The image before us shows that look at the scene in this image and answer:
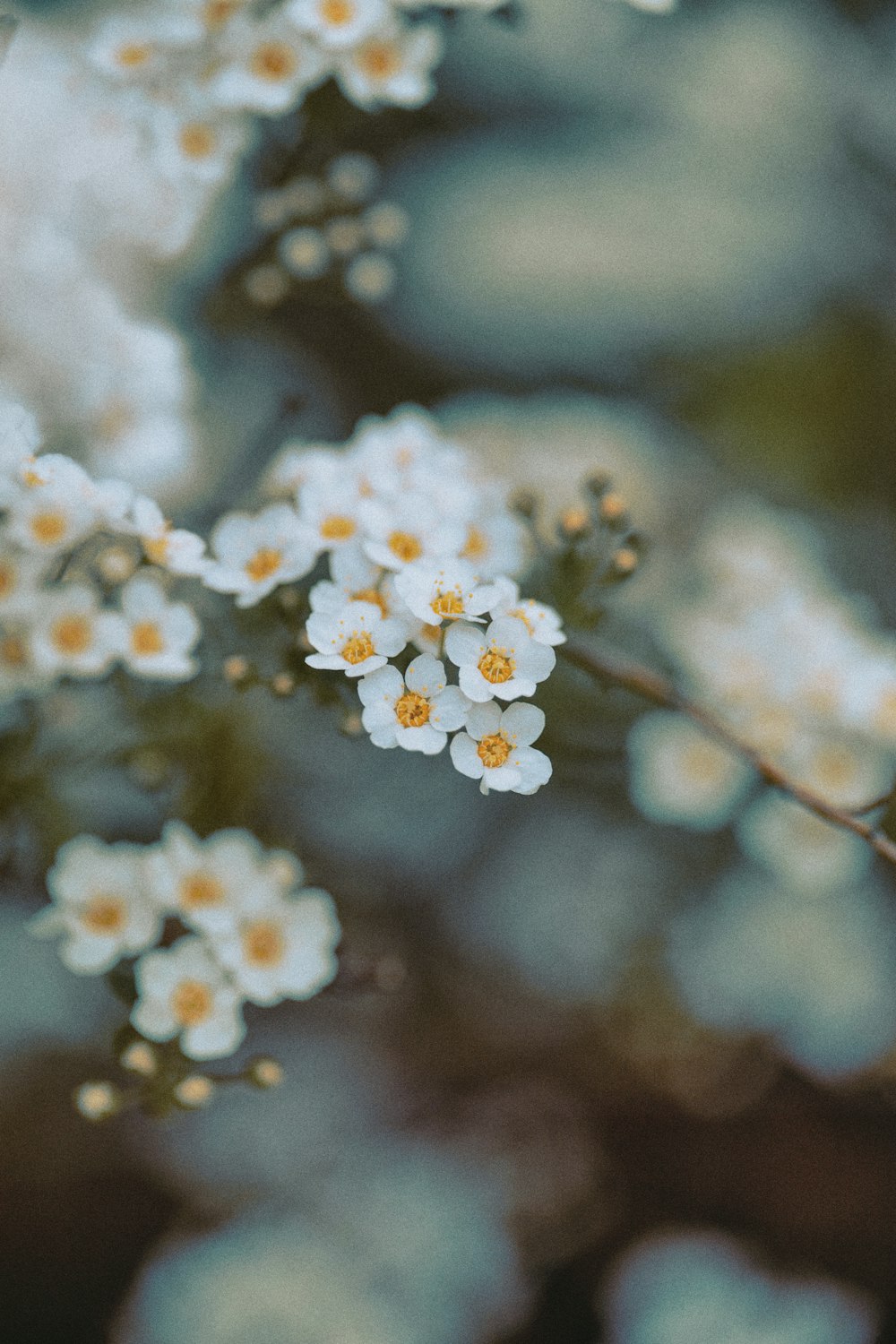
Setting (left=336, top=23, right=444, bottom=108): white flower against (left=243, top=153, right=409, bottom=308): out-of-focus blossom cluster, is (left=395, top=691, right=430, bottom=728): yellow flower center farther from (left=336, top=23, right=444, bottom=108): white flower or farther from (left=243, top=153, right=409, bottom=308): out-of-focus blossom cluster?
(left=243, top=153, right=409, bottom=308): out-of-focus blossom cluster

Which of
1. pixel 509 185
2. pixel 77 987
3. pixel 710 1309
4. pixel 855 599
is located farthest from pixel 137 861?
pixel 509 185

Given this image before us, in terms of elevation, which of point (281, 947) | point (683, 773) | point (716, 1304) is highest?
point (281, 947)

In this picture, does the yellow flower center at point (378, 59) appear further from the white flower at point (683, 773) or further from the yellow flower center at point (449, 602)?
the white flower at point (683, 773)

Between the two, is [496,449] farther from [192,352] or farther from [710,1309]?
[710,1309]

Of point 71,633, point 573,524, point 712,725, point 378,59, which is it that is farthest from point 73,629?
point 378,59

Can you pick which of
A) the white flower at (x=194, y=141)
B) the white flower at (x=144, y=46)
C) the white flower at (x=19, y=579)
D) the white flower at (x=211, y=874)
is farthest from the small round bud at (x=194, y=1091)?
the white flower at (x=144, y=46)

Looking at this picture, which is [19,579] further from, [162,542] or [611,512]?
[611,512]
